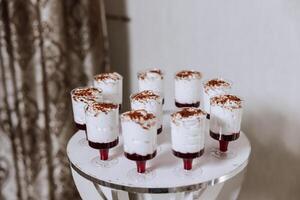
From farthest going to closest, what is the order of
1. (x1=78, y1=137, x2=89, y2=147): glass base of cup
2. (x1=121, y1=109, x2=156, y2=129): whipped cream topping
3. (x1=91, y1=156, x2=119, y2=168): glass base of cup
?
(x1=78, y1=137, x2=89, y2=147): glass base of cup < (x1=91, y1=156, x2=119, y2=168): glass base of cup < (x1=121, y1=109, x2=156, y2=129): whipped cream topping

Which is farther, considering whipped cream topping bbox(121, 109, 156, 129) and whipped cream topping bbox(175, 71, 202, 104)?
whipped cream topping bbox(175, 71, 202, 104)

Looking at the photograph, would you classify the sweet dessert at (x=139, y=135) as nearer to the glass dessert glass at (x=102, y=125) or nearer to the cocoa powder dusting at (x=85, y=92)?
the glass dessert glass at (x=102, y=125)

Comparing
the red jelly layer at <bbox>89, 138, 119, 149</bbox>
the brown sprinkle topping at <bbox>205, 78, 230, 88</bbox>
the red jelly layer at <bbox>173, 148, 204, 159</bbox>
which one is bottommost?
the red jelly layer at <bbox>173, 148, 204, 159</bbox>

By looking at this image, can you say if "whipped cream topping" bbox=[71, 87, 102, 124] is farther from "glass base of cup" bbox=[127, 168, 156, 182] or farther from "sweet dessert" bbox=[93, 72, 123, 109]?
"glass base of cup" bbox=[127, 168, 156, 182]

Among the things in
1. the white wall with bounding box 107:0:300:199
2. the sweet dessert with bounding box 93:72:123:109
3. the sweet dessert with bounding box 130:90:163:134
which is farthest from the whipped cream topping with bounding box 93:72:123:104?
the white wall with bounding box 107:0:300:199

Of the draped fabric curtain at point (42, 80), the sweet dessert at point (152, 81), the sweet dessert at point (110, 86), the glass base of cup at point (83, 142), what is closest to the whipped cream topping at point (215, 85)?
the sweet dessert at point (152, 81)

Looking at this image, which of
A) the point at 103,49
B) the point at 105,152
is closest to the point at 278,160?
the point at 105,152
